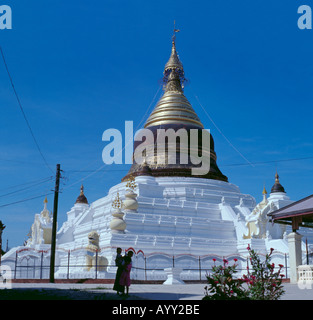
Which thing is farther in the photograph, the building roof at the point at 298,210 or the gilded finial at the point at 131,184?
the gilded finial at the point at 131,184

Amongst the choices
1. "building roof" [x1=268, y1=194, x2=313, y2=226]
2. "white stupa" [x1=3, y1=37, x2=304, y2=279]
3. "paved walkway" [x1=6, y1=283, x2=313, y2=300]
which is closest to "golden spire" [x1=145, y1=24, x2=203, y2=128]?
"white stupa" [x1=3, y1=37, x2=304, y2=279]

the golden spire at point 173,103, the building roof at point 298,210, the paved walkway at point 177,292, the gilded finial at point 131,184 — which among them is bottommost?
the paved walkway at point 177,292

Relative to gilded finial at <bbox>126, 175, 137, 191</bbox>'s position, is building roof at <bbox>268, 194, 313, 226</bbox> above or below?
below

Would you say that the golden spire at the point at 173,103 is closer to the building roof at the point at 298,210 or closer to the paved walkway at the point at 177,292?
the building roof at the point at 298,210

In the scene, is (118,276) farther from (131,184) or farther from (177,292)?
(131,184)

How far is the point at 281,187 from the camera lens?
150ft

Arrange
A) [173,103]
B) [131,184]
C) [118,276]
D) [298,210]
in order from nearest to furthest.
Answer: [118,276] < [298,210] < [131,184] < [173,103]

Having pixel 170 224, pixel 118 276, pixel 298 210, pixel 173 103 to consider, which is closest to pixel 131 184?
pixel 170 224

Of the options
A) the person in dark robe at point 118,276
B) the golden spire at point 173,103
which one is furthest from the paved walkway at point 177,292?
the golden spire at point 173,103

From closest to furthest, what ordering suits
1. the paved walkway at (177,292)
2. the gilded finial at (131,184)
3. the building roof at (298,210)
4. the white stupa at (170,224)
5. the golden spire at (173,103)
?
the paved walkway at (177,292), the building roof at (298,210), the white stupa at (170,224), the gilded finial at (131,184), the golden spire at (173,103)

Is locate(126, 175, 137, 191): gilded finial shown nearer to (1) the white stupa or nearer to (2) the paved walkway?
(1) the white stupa

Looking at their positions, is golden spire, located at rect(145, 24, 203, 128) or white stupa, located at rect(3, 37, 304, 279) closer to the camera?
white stupa, located at rect(3, 37, 304, 279)
